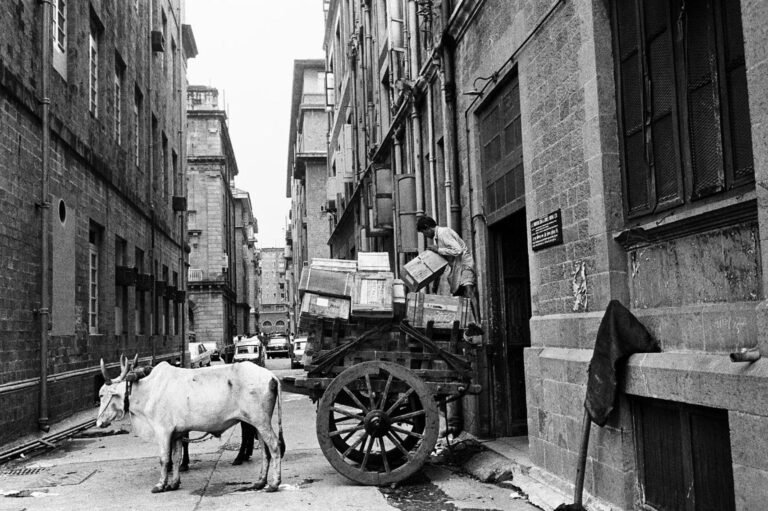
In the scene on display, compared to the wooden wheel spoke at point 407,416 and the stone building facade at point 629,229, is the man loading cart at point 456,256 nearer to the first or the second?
the stone building facade at point 629,229

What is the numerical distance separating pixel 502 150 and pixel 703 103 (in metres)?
4.16

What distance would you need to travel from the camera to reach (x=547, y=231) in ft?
23.1

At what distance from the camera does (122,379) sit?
7.82m

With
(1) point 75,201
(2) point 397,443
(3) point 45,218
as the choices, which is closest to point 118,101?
(1) point 75,201

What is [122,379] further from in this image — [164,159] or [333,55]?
[333,55]

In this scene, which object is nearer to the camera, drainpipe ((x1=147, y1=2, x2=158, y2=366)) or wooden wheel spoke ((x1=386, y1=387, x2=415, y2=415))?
wooden wheel spoke ((x1=386, y1=387, x2=415, y2=415))

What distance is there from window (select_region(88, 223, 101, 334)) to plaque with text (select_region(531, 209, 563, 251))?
1120 centimetres

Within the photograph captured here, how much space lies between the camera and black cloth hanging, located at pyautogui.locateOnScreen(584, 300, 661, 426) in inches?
214

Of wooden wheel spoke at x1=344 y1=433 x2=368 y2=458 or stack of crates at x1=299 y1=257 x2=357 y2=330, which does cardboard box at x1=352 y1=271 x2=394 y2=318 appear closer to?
stack of crates at x1=299 y1=257 x2=357 y2=330

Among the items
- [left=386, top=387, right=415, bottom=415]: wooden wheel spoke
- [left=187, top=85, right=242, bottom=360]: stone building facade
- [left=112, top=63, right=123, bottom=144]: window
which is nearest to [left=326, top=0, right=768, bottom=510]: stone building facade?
[left=386, top=387, right=415, bottom=415]: wooden wheel spoke

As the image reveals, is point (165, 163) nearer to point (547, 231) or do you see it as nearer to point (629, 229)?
point (547, 231)

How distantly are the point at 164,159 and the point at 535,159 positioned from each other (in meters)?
21.0

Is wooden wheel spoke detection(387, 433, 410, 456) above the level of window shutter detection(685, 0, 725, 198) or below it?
below

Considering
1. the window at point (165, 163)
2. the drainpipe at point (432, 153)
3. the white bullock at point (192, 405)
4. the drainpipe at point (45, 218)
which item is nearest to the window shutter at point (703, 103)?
the white bullock at point (192, 405)
